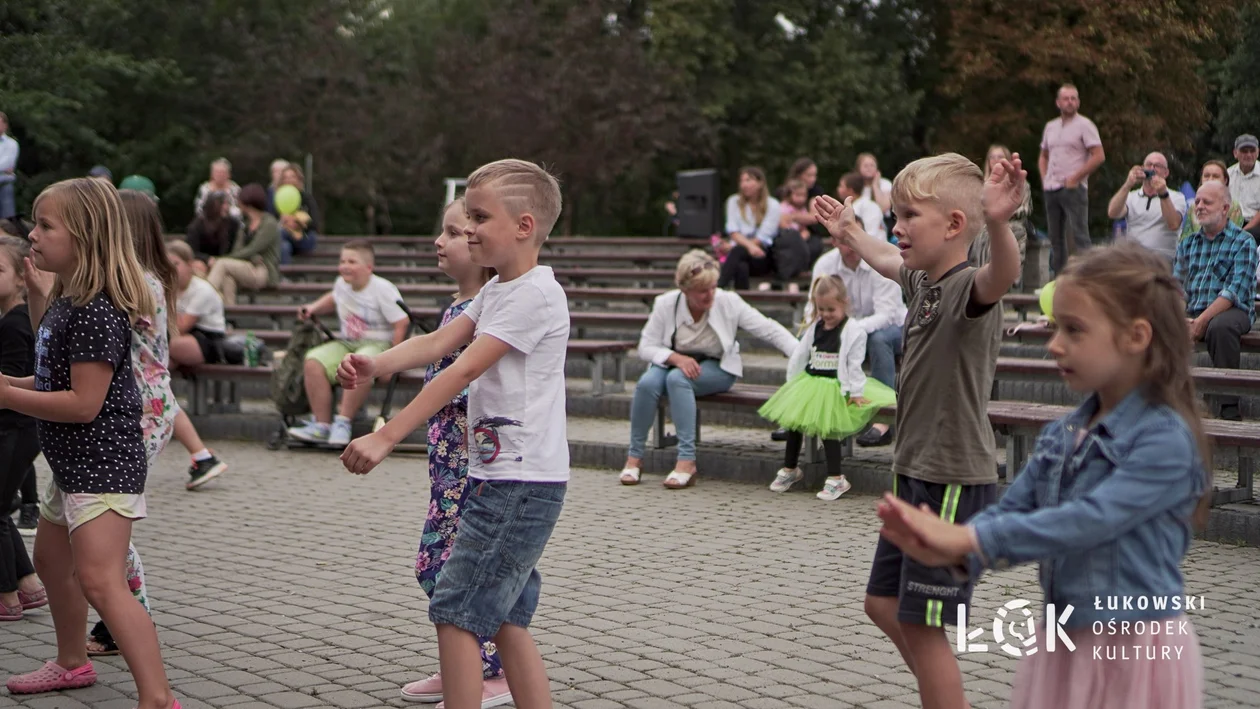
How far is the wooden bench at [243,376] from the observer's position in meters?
12.5

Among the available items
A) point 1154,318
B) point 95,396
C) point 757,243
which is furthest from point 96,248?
point 757,243

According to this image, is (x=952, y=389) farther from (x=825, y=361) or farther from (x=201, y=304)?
(x=201, y=304)

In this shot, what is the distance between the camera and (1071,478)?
3.03m

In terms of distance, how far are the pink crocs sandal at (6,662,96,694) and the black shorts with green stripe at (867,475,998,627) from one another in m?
2.80

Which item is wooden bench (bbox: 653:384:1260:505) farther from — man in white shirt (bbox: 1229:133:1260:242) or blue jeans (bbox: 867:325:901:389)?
man in white shirt (bbox: 1229:133:1260:242)

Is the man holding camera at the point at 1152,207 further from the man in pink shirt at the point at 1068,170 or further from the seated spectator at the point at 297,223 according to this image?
the seated spectator at the point at 297,223

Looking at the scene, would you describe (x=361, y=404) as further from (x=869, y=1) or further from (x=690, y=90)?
(x=869, y=1)

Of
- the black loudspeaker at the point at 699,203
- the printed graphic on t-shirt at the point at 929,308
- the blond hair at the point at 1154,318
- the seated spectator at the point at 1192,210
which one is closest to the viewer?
the blond hair at the point at 1154,318

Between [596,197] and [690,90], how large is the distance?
327 centimetres

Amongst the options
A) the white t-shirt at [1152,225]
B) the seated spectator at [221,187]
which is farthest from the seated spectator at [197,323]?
the white t-shirt at [1152,225]

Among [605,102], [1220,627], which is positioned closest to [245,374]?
[1220,627]

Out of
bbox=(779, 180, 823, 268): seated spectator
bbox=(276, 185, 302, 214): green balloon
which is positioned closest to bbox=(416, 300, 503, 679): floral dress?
bbox=(779, 180, 823, 268): seated spectator

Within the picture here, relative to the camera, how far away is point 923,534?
273 cm

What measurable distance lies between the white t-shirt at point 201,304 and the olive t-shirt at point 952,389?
381 inches
